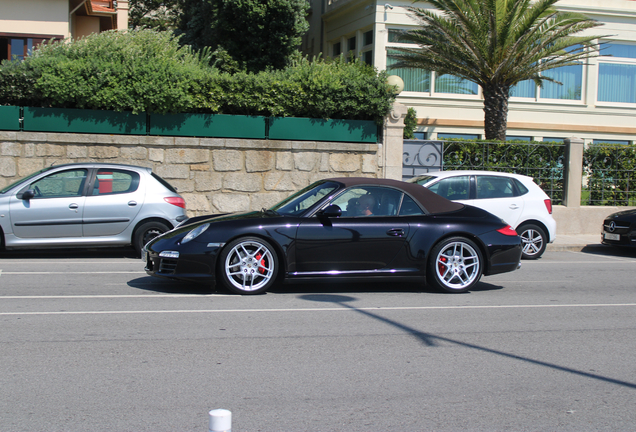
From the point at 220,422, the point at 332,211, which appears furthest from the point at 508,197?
the point at 220,422

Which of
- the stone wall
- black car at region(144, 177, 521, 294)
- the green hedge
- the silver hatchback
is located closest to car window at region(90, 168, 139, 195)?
the silver hatchback

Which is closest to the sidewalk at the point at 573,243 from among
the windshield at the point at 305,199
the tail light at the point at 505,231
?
the tail light at the point at 505,231

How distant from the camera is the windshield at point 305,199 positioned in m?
7.62

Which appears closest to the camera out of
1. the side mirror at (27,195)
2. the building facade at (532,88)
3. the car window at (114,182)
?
the side mirror at (27,195)

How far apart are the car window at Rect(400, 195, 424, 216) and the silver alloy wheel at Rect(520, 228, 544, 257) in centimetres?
503

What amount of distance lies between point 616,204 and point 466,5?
6784 mm

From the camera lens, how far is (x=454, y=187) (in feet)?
38.4

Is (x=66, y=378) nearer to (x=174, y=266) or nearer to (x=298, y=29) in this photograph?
(x=174, y=266)

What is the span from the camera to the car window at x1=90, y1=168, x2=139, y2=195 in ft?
33.7

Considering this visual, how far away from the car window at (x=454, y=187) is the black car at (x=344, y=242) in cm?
349

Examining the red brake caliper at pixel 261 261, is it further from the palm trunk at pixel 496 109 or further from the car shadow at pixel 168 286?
the palm trunk at pixel 496 109

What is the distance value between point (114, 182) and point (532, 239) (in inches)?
310

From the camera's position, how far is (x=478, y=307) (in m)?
7.05

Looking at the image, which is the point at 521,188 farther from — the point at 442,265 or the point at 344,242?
the point at 344,242
